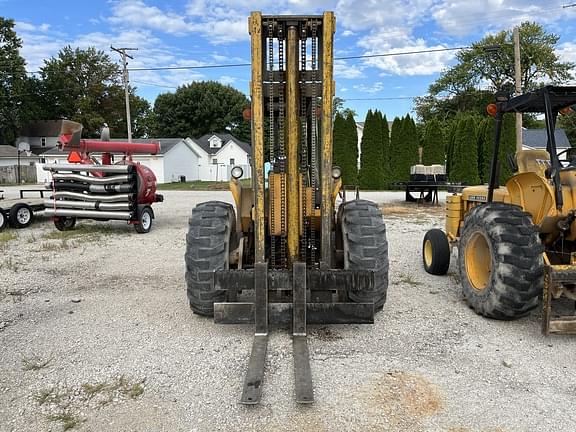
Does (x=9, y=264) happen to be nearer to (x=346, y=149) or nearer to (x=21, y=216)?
(x=21, y=216)

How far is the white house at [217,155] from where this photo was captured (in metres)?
48.1

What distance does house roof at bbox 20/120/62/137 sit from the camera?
5872cm

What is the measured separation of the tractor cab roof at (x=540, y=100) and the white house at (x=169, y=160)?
3611 cm

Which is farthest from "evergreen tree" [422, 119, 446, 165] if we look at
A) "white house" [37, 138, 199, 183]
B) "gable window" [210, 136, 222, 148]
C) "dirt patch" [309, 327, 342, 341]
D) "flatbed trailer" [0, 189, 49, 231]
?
"gable window" [210, 136, 222, 148]

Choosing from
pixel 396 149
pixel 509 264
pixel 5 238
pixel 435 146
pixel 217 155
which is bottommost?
pixel 5 238

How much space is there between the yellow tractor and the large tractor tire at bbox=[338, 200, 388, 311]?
43.3 inches

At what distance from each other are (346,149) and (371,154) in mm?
1444

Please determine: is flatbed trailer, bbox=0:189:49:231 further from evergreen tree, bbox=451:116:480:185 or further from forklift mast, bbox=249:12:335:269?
evergreen tree, bbox=451:116:480:185

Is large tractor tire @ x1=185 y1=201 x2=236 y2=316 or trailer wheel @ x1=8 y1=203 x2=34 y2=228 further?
trailer wheel @ x1=8 y1=203 x2=34 y2=228

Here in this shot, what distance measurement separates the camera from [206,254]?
457 centimetres

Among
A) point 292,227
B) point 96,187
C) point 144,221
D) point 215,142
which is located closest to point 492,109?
point 292,227

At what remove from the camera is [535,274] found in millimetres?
4391

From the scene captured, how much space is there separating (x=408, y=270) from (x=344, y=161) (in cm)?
2002

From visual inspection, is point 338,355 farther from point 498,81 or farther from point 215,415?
point 498,81
